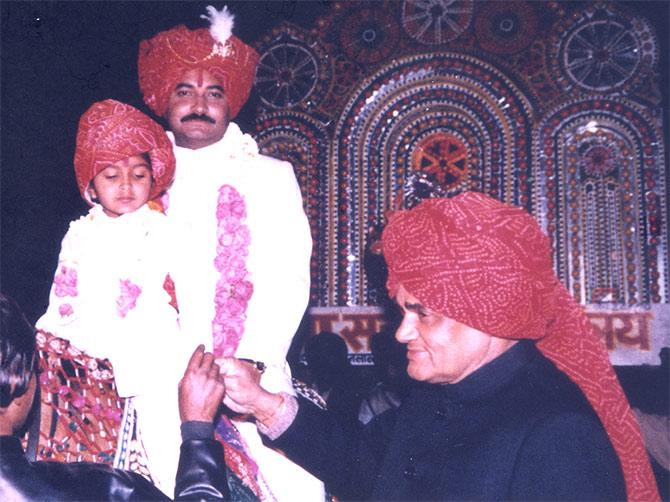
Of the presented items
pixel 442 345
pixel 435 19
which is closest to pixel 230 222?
pixel 442 345

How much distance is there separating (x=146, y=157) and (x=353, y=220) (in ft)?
11.3

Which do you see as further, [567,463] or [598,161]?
[598,161]

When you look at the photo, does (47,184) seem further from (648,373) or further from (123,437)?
(648,373)

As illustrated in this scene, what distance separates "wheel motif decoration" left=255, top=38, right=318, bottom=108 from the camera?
20.5 ft

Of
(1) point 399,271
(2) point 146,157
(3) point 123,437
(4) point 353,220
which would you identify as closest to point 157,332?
(3) point 123,437

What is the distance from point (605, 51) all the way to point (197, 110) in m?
3.81

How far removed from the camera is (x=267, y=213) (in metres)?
2.96

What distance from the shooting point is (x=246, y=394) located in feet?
6.87

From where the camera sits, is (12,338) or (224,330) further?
(224,330)

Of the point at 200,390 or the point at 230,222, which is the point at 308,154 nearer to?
the point at 230,222

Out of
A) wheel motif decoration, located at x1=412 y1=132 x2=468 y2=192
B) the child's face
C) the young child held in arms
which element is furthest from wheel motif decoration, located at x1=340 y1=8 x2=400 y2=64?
the child's face

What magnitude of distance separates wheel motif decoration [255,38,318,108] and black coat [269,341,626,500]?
14.5ft

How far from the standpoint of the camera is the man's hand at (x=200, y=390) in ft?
6.04

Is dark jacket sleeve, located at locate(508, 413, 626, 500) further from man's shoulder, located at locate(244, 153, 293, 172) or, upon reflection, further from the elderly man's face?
man's shoulder, located at locate(244, 153, 293, 172)
